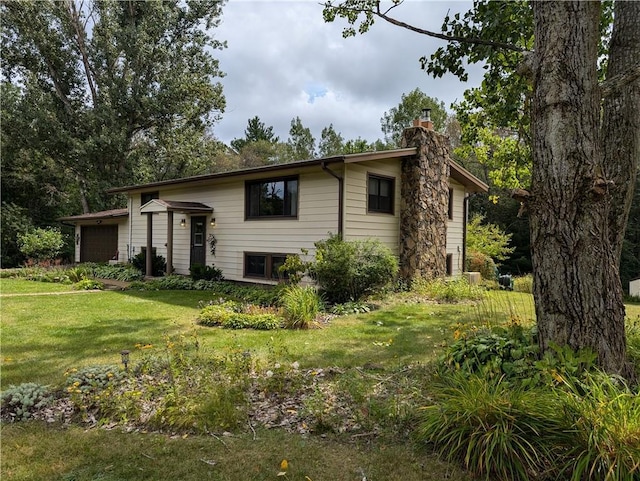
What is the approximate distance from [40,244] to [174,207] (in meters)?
10.5

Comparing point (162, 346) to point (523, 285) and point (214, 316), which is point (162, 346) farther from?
→ point (523, 285)

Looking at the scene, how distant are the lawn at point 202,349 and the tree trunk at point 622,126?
176 centimetres

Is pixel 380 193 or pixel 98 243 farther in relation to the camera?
pixel 98 243

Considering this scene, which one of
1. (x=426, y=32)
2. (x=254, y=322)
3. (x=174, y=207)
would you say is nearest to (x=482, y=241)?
(x=174, y=207)

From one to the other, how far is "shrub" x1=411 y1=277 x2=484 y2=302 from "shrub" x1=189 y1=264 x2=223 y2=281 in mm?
6266

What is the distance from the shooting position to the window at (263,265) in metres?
11.7

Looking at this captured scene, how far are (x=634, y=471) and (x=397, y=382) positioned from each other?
200 centimetres

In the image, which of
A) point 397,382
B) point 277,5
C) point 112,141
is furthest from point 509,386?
point 112,141

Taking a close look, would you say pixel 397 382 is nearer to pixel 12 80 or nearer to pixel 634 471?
pixel 634 471

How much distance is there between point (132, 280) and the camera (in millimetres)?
13984

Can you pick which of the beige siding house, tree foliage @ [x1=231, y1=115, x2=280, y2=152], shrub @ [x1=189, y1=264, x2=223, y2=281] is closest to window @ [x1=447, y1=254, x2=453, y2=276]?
the beige siding house

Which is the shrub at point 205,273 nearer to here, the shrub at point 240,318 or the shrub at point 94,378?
the shrub at point 240,318

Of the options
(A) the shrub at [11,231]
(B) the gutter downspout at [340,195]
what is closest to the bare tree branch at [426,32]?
(B) the gutter downspout at [340,195]

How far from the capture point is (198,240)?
14367mm
